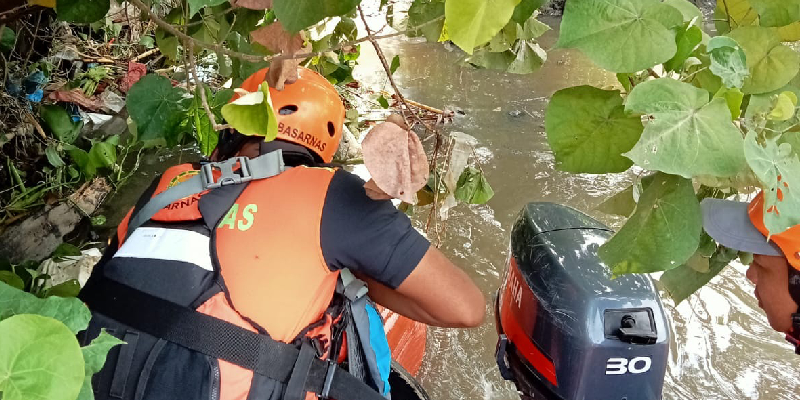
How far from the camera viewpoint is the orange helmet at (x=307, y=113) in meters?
1.57

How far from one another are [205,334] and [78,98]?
327 cm

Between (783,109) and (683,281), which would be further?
(683,281)

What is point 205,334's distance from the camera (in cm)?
125

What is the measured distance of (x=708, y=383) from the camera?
279 centimetres

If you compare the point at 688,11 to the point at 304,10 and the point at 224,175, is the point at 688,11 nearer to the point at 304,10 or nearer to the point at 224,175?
the point at 304,10

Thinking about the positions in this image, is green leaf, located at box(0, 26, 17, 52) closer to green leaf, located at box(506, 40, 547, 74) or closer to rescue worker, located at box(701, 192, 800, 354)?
green leaf, located at box(506, 40, 547, 74)

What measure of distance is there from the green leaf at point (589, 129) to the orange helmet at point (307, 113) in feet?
3.16

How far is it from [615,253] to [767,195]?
16cm

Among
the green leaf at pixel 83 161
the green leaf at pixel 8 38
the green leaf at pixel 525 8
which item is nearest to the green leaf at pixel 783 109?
the green leaf at pixel 525 8

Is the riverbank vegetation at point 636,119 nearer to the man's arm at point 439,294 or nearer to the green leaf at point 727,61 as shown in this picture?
the green leaf at point 727,61

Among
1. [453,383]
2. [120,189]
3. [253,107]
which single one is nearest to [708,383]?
[453,383]

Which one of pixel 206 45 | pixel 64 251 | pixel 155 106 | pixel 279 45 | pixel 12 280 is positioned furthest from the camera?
pixel 64 251

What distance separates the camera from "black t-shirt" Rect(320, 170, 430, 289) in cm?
137

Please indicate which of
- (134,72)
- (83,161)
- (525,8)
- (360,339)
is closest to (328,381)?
(360,339)
